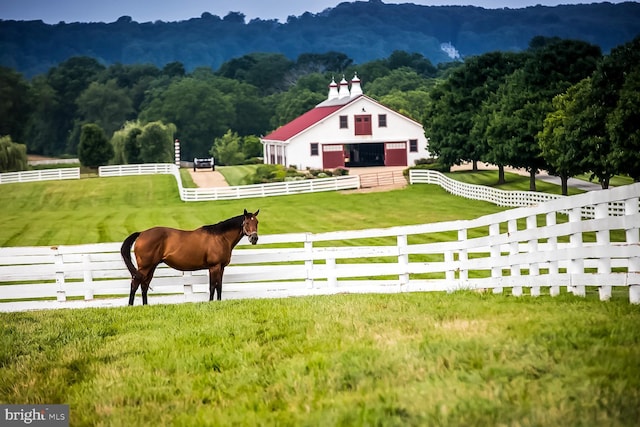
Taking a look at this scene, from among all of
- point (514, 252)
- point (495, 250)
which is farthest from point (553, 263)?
point (495, 250)

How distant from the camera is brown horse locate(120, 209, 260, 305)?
1797 centimetres

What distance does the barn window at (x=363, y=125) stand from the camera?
91.9m

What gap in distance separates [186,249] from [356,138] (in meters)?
74.2

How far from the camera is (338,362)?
9.48 meters

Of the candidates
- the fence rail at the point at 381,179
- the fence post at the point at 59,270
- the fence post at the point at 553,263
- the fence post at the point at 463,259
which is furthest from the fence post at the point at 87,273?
the fence rail at the point at 381,179

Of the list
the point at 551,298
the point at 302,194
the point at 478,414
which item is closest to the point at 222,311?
the point at 551,298

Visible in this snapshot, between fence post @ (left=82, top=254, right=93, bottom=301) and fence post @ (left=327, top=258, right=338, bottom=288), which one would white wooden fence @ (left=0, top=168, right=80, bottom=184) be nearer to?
fence post @ (left=82, top=254, right=93, bottom=301)

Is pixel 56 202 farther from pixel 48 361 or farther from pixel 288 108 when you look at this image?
pixel 288 108

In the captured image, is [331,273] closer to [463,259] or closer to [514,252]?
[463,259]

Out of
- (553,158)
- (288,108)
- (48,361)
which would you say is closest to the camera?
(48,361)

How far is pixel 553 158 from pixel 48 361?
4758 centimetres

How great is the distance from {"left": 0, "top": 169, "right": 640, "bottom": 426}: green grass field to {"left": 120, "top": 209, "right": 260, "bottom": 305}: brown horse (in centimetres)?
195

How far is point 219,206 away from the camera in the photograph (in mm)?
65000

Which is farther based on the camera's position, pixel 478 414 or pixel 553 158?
pixel 553 158
